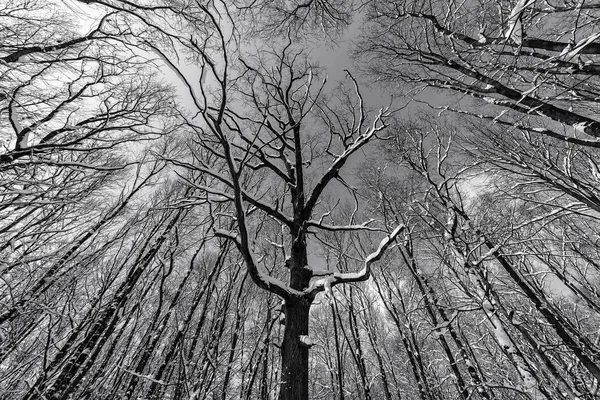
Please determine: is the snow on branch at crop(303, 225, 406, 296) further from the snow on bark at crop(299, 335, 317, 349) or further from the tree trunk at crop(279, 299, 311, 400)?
the snow on bark at crop(299, 335, 317, 349)

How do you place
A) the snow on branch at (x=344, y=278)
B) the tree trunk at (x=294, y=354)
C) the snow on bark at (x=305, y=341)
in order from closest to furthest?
the tree trunk at (x=294, y=354) < the snow on bark at (x=305, y=341) < the snow on branch at (x=344, y=278)

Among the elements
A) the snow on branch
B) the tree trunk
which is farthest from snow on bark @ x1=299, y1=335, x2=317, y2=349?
the snow on branch

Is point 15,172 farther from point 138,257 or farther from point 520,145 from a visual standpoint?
point 520,145

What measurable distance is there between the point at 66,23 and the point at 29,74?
1.00 metres

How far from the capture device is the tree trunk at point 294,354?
2674 mm

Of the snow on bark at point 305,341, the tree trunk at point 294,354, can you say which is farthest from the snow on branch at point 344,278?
the snow on bark at point 305,341

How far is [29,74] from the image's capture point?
371cm

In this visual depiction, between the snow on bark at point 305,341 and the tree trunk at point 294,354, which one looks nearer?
the tree trunk at point 294,354

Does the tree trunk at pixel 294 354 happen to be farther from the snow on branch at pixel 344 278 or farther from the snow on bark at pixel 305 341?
the snow on branch at pixel 344 278

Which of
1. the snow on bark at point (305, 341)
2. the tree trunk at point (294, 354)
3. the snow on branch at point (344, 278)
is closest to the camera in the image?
the tree trunk at point (294, 354)

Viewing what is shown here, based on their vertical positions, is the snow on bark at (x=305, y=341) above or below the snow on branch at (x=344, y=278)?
Result: below

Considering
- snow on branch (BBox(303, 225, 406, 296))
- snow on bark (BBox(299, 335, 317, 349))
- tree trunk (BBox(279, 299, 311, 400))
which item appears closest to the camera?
tree trunk (BBox(279, 299, 311, 400))

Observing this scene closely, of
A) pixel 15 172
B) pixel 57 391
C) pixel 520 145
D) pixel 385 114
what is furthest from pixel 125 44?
pixel 520 145

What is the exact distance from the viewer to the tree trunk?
2.67 metres
